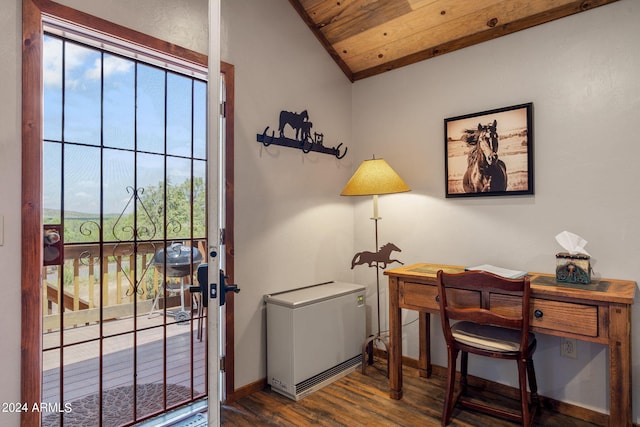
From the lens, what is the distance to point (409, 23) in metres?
2.56

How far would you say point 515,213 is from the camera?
2.37 m

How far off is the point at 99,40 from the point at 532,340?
2.75 meters

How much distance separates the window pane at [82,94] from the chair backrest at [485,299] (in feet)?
6.56

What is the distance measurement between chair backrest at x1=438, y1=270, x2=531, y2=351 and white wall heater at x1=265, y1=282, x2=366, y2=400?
A: 833mm

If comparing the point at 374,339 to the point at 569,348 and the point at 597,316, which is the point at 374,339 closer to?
the point at 569,348

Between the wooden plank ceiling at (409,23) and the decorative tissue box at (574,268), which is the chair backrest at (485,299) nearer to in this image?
the decorative tissue box at (574,268)

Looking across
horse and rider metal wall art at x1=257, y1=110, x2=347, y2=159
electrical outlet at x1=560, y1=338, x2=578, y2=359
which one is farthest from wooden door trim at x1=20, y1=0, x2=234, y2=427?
electrical outlet at x1=560, y1=338, x2=578, y2=359

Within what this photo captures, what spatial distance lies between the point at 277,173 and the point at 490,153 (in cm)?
146

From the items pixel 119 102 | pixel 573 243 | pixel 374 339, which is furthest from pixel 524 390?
pixel 119 102

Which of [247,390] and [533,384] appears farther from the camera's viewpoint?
[247,390]

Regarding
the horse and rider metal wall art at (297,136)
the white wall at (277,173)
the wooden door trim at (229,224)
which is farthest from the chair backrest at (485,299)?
the horse and rider metal wall art at (297,136)

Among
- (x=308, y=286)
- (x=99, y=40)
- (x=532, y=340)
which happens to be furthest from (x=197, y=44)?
(x=532, y=340)

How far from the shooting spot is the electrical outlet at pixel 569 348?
7.03 ft

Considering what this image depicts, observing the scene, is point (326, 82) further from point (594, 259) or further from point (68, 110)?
point (594, 259)
